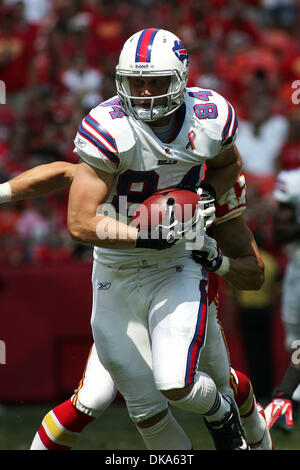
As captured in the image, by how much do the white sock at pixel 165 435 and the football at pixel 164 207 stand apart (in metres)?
0.87

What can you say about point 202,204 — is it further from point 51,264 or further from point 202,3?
point 202,3

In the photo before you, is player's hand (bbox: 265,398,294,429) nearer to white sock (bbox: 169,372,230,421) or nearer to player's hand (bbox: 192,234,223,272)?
white sock (bbox: 169,372,230,421)

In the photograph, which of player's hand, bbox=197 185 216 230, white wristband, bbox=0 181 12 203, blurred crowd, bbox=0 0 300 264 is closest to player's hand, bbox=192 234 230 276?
player's hand, bbox=197 185 216 230

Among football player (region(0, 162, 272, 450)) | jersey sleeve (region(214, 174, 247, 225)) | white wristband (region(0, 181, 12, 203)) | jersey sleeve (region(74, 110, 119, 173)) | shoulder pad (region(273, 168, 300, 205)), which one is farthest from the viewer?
shoulder pad (region(273, 168, 300, 205))

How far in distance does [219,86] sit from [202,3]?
66.0 inches

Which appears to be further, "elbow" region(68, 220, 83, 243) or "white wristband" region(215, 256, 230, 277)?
"white wristband" region(215, 256, 230, 277)

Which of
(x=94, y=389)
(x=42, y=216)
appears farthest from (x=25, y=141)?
(x=94, y=389)

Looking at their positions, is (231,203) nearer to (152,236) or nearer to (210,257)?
(210,257)

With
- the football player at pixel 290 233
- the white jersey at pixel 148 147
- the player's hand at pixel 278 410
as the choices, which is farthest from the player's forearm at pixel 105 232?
the football player at pixel 290 233

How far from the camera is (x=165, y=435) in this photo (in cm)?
380

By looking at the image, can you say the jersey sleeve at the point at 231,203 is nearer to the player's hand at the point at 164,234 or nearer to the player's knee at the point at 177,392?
the player's hand at the point at 164,234

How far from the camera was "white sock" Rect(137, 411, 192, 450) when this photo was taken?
3.79 metres

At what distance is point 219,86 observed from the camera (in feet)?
29.2

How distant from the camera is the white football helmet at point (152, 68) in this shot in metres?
3.62
